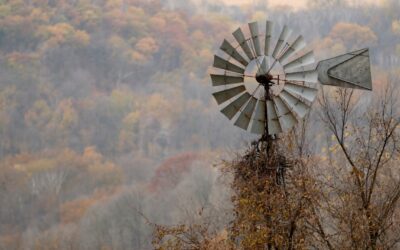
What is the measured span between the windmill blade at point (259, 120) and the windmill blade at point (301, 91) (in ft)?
1.52

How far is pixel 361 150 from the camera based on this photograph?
33.7 ft

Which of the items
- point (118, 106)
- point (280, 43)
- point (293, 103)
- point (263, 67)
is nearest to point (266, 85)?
point (263, 67)

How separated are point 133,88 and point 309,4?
33.6 m

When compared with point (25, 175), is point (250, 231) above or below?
above

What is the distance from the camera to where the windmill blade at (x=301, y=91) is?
350 inches

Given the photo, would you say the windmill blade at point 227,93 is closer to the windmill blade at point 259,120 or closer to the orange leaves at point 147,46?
the windmill blade at point 259,120

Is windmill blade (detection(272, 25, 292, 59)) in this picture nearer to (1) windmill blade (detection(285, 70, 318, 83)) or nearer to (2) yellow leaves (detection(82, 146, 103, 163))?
(1) windmill blade (detection(285, 70, 318, 83))

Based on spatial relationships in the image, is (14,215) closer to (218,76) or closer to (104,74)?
(104,74)

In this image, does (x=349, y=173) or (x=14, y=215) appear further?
(x=14, y=215)

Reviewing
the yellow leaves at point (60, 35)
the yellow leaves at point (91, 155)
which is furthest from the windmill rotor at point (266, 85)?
the yellow leaves at point (60, 35)

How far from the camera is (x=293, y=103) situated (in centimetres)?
897

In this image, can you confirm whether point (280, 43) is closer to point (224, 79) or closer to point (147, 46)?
point (224, 79)

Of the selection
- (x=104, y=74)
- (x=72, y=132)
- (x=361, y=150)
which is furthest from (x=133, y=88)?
(x=361, y=150)

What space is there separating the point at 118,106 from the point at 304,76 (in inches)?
2808
